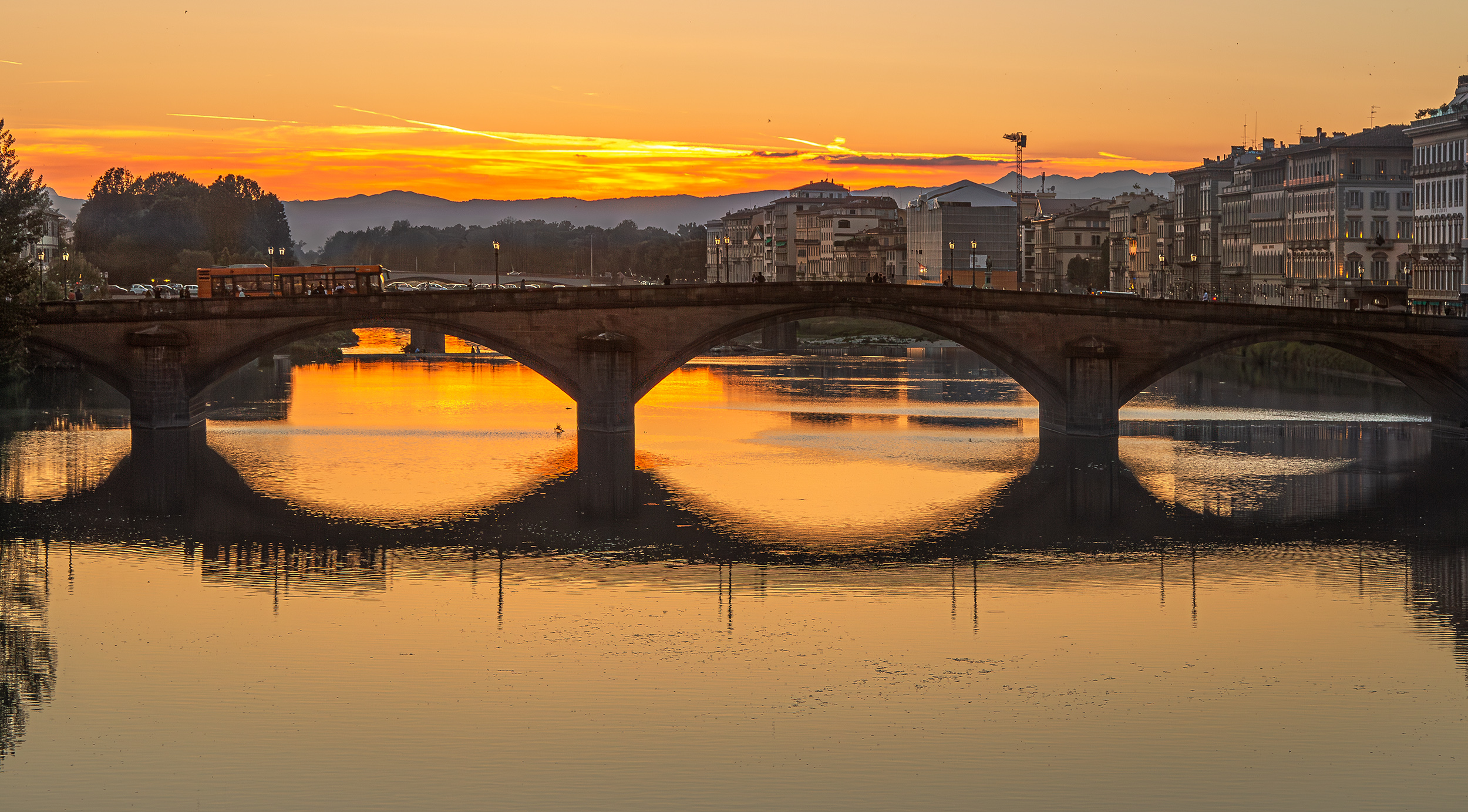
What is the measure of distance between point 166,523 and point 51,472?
10807mm

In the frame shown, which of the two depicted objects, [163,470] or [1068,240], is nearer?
[163,470]

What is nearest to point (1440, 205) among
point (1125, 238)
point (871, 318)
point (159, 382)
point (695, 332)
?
point (871, 318)

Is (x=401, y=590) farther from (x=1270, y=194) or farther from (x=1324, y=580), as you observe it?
(x=1270, y=194)

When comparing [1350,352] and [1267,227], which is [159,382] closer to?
[1350,352]

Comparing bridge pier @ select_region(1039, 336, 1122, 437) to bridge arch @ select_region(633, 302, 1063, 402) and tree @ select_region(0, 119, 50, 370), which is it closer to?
bridge arch @ select_region(633, 302, 1063, 402)

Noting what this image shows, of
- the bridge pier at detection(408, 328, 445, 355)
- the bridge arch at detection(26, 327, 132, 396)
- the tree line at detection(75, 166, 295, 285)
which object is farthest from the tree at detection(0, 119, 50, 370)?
the tree line at detection(75, 166, 295, 285)

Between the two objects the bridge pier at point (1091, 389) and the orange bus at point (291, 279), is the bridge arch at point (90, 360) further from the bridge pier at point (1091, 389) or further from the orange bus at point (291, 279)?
the bridge pier at point (1091, 389)

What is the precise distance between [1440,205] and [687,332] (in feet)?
156

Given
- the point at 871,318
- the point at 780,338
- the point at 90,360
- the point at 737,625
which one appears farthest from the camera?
the point at 780,338

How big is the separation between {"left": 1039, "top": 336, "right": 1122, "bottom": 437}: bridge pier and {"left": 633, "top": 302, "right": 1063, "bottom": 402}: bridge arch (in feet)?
2.87

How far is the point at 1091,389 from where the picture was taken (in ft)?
211

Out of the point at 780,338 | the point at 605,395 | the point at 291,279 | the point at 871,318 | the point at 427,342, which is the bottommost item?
the point at 605,395

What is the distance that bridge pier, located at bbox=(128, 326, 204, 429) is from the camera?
2486 inches

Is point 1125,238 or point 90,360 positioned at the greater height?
point 1125,238
